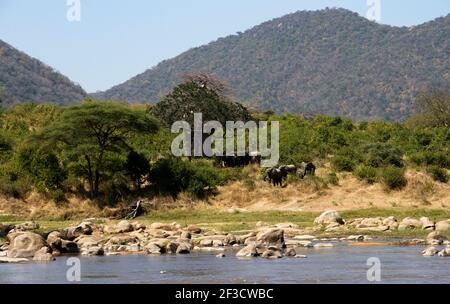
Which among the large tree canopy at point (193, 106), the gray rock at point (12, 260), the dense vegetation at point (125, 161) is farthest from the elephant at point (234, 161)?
the gray rock at point (12, 260)

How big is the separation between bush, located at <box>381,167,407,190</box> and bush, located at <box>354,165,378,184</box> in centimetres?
71

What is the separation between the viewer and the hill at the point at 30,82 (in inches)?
4781

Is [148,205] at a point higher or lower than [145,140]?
lower

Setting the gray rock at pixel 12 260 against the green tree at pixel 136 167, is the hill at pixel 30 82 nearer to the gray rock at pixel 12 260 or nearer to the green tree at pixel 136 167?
the green tree at pixel 136 167

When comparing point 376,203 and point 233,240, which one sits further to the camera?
point 376,203

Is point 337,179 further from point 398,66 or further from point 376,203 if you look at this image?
point 398,66

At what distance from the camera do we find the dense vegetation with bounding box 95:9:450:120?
431 ft

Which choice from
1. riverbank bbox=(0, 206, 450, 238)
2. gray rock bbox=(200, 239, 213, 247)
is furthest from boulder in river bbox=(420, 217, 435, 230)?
gray rock bbox=(200, 239, 213, 247)

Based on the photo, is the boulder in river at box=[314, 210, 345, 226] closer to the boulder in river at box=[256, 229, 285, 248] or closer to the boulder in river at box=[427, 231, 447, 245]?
the boulder in river at box=[427, 231, 447, 245]

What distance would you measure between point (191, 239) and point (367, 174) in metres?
16.4

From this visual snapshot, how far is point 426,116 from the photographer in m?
74.6
